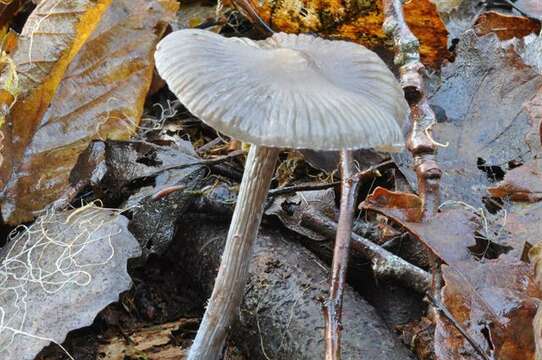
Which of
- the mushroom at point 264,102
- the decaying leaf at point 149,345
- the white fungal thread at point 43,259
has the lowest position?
the decaying leaf at point 149,345

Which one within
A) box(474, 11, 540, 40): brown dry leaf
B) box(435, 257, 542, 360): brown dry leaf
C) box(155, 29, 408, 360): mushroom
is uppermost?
box(155, 29, 408, 360): mushroom

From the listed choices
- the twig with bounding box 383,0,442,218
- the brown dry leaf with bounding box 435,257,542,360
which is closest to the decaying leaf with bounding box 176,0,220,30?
the twig with bounding box 383,0,442,218

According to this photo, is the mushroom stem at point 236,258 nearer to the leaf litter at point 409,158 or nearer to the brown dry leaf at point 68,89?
the leaf litter at point 409,158

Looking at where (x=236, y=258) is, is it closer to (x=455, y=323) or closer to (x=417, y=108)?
(x=455, y=323)

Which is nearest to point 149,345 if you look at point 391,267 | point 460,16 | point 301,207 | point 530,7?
point 301,207

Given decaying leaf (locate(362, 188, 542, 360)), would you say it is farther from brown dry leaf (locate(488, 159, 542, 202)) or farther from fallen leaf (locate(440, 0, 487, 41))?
fallen leaf (locate(440, 0, 487, 41))

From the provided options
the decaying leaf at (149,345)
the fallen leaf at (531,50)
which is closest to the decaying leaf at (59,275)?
the decaying leaf at (149,345)
